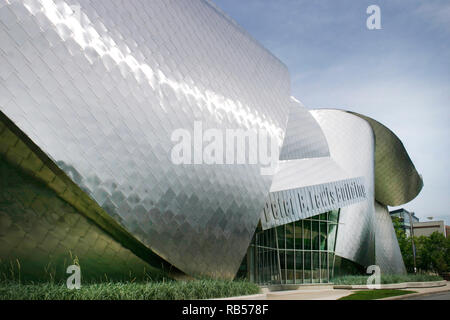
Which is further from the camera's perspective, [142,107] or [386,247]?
[386,247]

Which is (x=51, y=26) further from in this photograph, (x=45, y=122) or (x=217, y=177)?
(x=217, y=177)

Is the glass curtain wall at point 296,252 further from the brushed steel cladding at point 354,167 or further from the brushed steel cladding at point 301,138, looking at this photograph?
the brushed steel cladding at point 301,138

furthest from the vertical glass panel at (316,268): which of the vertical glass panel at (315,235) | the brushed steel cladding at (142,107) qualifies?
the brushed steel cladding at (142,107)

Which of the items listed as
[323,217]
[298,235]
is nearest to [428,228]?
[323,217]

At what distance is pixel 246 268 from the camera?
21.7 meters

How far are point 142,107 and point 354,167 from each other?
23174 millimetres

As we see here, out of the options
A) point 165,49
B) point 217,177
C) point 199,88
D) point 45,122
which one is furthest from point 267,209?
point 45,122

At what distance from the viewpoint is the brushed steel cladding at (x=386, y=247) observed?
37.5 metres

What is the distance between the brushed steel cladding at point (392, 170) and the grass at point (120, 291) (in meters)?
27.5

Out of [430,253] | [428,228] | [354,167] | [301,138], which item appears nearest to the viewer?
[301,138]

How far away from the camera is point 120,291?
10.5 meters

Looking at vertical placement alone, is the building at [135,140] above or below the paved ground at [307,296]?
above

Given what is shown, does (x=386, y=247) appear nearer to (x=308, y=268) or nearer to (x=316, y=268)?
(x=316, y=268)

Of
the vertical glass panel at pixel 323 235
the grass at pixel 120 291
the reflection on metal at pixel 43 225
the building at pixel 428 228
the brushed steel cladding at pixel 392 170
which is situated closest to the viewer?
the grass at pixel 120 291
